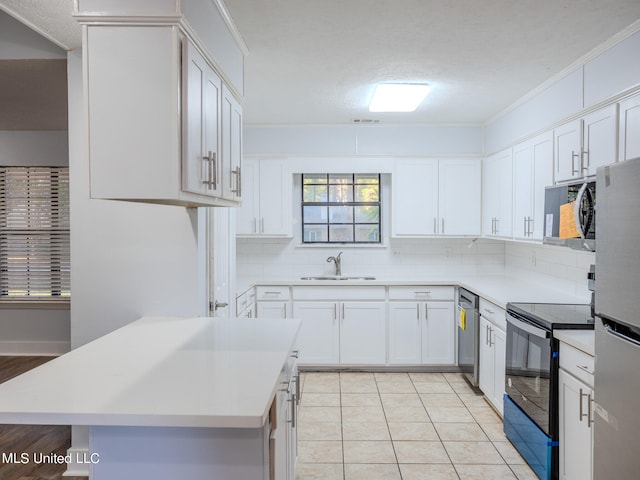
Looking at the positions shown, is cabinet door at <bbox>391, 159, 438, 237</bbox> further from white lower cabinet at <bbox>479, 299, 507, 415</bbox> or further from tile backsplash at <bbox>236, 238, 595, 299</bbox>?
white lower cabinet at <bbox>479, 299, 507, 415</bbox>

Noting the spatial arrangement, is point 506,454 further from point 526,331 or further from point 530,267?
point 530,267

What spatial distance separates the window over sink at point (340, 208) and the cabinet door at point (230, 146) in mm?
2485

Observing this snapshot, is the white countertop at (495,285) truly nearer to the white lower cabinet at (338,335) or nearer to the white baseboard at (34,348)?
the white lower cabinet at (338,335)

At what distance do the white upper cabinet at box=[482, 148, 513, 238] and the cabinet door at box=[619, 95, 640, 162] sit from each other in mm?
1549

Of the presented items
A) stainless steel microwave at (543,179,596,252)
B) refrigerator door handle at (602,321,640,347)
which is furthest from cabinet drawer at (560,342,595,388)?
stainless steel microwave at (543,179,596,252)

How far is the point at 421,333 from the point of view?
4.49m

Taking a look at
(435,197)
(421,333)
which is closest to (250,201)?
(435,197)

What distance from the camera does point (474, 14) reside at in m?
2.27

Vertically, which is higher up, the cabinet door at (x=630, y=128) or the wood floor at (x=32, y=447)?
the cabinet door at (x=630, y=128)

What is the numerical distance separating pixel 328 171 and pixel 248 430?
362 cm

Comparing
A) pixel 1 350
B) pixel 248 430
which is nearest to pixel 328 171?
pixel 248 430

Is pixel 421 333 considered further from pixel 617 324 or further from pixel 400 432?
pixel 617 324

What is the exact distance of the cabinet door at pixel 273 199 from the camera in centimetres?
477

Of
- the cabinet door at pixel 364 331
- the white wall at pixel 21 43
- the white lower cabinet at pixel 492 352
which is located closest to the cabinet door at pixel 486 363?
the white lower cabinet at pixel 492 352
